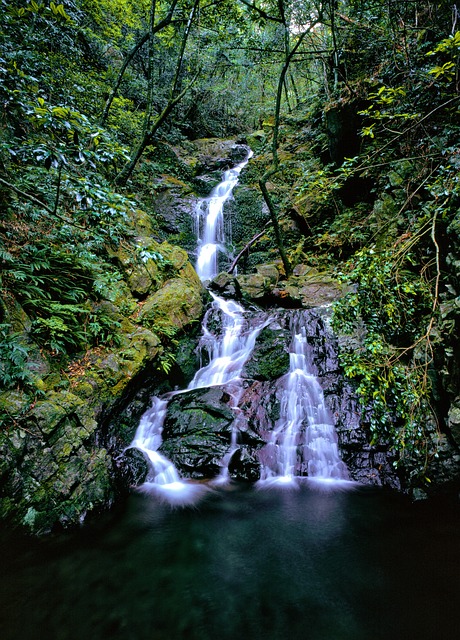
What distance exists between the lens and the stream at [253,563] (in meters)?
2.84

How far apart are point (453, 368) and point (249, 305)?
553 cm

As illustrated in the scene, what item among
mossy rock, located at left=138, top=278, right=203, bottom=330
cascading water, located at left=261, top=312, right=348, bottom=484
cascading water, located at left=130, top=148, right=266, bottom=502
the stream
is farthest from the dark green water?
mossy rock, located at left=138, top=278, right=203, bottom=330

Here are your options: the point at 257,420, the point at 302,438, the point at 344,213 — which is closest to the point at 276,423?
the point at 257,420

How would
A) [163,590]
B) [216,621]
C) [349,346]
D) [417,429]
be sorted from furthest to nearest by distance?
[349,346]
[417,429]
[163,590]
[216,621]

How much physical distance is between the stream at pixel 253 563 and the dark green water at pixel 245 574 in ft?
0.04

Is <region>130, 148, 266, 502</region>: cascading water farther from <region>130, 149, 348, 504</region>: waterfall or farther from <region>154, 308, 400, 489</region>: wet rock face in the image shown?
<region>154, 308, 400, 489</region>: wet rock face

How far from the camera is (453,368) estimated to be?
4402 millimetres

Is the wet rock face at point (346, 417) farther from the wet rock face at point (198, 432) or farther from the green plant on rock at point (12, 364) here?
the green plant on rock at point (12, 364)

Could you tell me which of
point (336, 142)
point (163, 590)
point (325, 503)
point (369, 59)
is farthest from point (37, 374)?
point (369, 59)

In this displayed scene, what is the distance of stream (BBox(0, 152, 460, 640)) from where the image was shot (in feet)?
9.30

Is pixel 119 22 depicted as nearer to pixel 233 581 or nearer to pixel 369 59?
pixel 369 59

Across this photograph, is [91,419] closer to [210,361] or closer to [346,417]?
[210,361]

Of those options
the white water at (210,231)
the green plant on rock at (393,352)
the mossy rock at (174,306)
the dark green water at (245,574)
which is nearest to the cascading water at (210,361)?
the white water at (210,231)

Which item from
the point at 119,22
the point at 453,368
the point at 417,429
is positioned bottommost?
the point at 417,429
